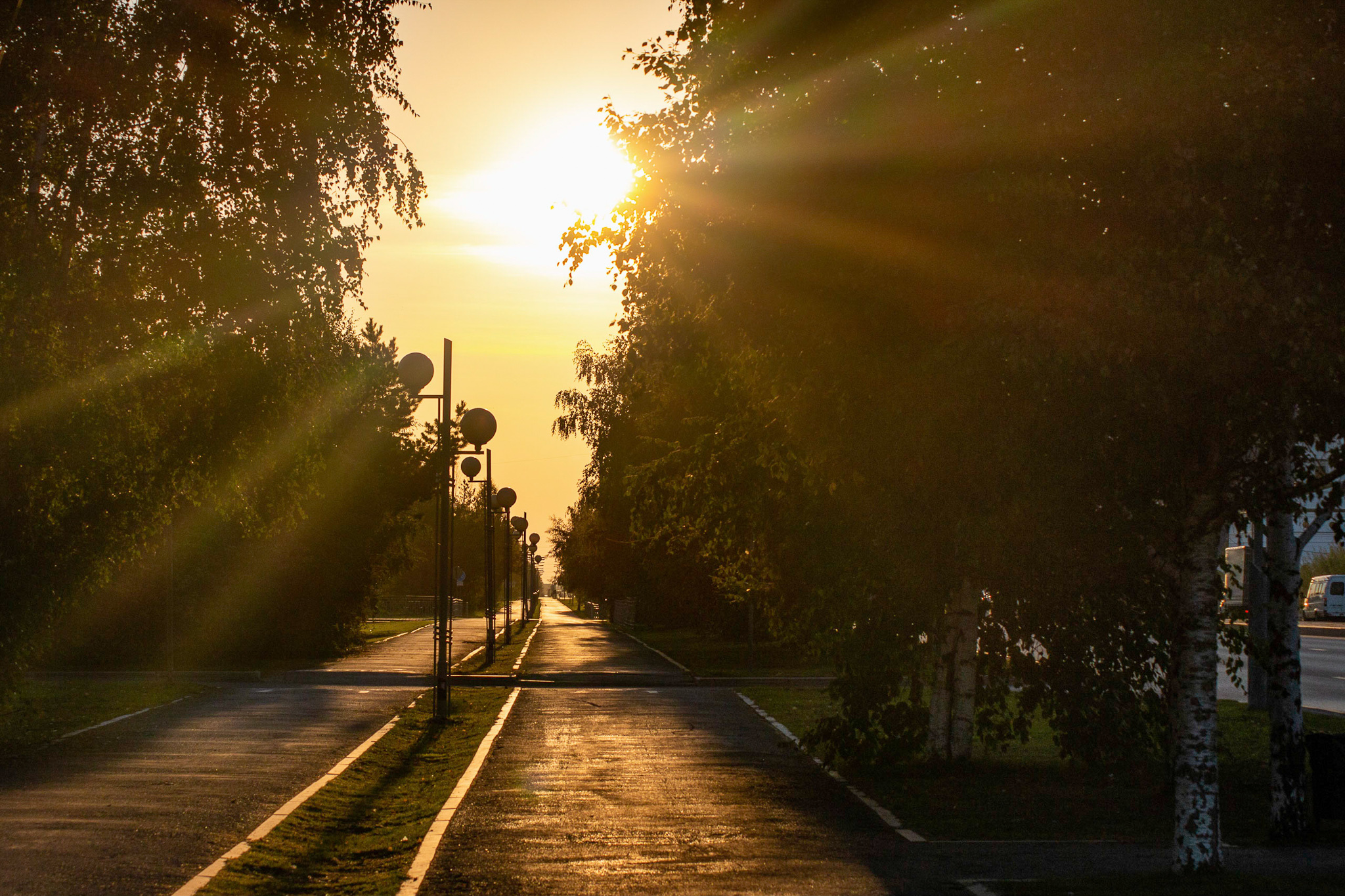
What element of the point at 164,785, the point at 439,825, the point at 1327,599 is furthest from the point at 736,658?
the point at 1327,599

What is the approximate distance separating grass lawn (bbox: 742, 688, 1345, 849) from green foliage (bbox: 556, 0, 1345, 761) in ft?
6.46

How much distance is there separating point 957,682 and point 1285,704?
4469 mm

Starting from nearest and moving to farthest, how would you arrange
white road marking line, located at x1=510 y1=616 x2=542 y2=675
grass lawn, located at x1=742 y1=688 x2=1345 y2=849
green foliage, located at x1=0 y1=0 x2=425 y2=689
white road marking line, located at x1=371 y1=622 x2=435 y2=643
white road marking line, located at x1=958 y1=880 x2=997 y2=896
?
white road marking line, located at x1=958 y1=880 x2=997 y2=896
grass lawn, located at x1=742 y1=688 x2=1345 y2=849
green foliage, located at x1=0 y1=0 x2=425 y2=689
white road marking line, located at x1=510 y1=616 x2=542 y2=675
white road marking line, located at x1=371 y1=622 x2=435 y2=643

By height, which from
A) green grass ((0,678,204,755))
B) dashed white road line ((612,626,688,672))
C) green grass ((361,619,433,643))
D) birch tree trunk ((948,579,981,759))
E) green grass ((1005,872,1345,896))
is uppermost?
birch tree trunk ((948,579,981,759))

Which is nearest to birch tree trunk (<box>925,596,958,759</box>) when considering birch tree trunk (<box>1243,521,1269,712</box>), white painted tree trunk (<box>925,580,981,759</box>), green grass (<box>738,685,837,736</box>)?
white painted tree trunk (<box>925,580,981,759</box>)

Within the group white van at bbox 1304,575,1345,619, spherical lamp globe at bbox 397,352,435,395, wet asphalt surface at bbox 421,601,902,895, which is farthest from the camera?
white van at bbox 1304,575,1345,619

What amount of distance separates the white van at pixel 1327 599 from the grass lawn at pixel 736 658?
43574 mm

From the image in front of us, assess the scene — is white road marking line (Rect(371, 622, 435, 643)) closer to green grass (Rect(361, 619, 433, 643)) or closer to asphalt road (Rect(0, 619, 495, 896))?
green grass (Rect(361, 619, 433, 643))

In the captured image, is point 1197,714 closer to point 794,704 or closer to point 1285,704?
point 1285,704

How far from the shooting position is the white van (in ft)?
248

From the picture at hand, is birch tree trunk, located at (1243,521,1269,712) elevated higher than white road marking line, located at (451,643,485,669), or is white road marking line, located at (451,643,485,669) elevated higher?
birch tree trunk, located at (1243,521,1269,712)

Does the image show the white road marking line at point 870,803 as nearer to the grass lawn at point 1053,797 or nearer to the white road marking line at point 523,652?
the grass lawn at point 1053,797

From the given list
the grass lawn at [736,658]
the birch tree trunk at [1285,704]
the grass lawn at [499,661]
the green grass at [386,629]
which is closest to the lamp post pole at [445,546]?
the grass lawn at [736,658]

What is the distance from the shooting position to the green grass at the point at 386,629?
49.6 metres
